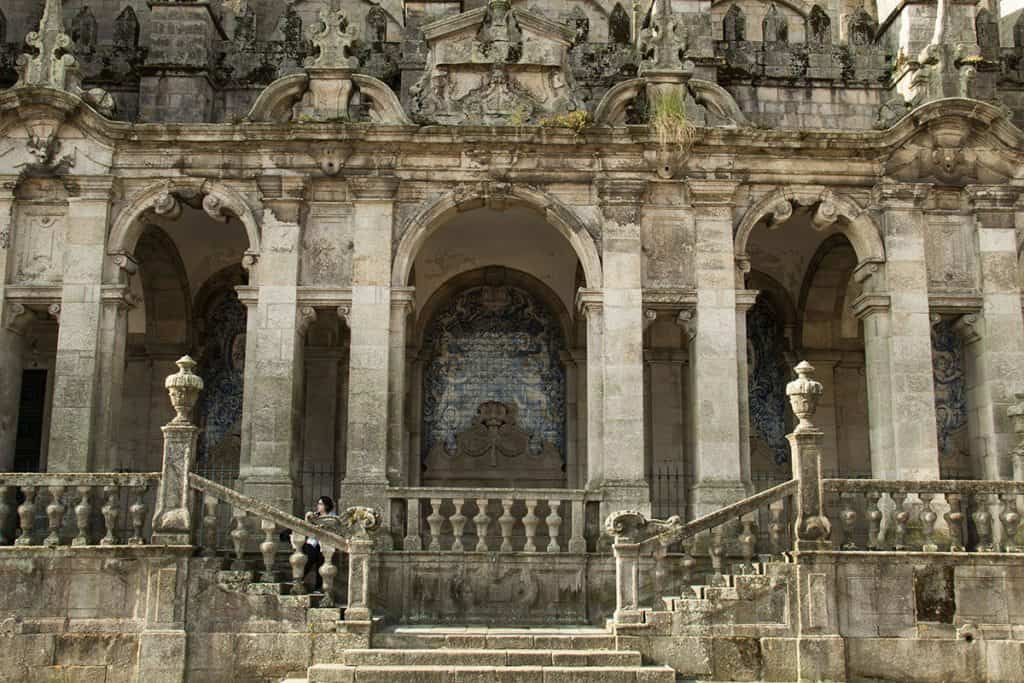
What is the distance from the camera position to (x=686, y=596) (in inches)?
504

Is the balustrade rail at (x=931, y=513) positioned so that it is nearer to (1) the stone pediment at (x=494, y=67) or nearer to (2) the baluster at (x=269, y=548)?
(2) the baluster at (x=269, y=548)

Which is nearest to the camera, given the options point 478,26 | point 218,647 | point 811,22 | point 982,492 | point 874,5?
point 218,647

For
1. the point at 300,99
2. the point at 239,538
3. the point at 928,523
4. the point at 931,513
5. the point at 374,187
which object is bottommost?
the point at 239,538

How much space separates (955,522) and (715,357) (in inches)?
141

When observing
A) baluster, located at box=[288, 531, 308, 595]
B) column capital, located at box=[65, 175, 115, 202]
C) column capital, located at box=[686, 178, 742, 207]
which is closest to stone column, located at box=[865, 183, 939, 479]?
column capital, located at box=[686, 178, 742, 207]

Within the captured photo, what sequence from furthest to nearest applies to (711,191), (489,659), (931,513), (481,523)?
(711,191) → (481,523) → (931,513) → (489,659)

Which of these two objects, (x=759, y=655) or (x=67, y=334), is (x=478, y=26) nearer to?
(x=67, y=334)

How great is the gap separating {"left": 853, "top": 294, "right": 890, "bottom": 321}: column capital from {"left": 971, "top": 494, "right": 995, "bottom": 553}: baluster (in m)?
2.96

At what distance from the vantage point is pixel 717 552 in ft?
42.7

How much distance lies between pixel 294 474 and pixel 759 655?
20.4 feet

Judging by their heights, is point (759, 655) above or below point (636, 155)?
below

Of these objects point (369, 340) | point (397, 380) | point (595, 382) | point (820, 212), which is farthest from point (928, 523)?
point (369, 340)

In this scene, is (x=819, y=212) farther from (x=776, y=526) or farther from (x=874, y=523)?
(x=776, y=526)

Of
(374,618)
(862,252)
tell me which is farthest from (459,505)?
(862,252)
